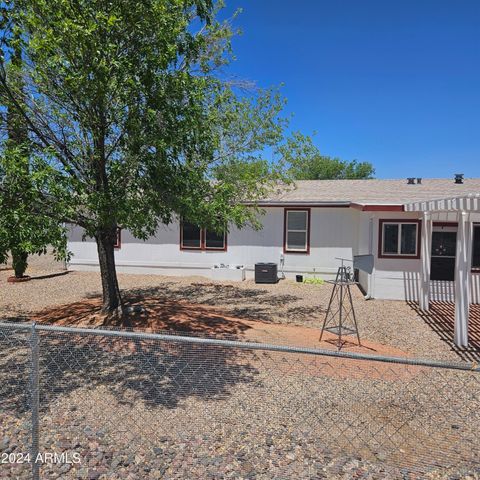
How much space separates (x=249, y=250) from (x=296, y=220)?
2.11 metres

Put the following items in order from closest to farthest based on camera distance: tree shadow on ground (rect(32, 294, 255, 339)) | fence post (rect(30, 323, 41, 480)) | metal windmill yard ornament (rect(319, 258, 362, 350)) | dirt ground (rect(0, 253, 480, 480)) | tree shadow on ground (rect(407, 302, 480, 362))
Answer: fence post (rect(30, 323, 41, 480)) → dirt ground (rect(0, 253, 480, 480)) → tree shadow on ground (rect(407, 302, 480, 362)) → metal windmill yard ornament (rect(319, 258, 362, 350)) → tree shadow on ground (rect(32, 294, 255, 339))

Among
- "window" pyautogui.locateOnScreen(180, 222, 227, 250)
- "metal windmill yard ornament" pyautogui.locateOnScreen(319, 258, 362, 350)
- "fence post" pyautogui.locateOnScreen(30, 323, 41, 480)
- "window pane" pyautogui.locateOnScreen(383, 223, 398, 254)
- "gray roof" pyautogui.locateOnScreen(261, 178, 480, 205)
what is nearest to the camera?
"fence post" pyautogui.locateOnScreen(30, 323, 41, 480)

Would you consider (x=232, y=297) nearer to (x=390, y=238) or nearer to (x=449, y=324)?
(x=390, y=238)

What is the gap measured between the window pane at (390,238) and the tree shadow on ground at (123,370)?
23.1ft

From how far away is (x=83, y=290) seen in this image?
13680 millimetres

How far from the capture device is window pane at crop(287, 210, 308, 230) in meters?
16.3

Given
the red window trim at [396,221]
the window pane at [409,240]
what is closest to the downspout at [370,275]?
the red window trim at [396,221]

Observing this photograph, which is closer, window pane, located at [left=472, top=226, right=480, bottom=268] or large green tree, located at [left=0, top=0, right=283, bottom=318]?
large green tree, located at [left=0, top=0, right=283, bottom=318]

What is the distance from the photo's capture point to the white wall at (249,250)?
15969 mm

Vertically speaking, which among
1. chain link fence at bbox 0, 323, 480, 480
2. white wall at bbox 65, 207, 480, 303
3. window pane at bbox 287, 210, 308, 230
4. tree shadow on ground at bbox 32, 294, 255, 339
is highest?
window pane at bbox 287, 210, 308, 230

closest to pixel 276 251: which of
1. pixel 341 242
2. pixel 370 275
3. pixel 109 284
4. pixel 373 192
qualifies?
pixel 341 242

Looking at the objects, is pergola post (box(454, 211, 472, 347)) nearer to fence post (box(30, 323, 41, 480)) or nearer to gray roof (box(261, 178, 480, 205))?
gray roof (box(261, 178, 480, 205))

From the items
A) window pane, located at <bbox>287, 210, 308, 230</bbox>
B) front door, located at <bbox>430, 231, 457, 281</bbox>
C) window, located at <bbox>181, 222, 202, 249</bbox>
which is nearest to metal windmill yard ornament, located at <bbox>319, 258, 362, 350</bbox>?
front door, located at <bbox>430, 231, 457, 281</bbox>

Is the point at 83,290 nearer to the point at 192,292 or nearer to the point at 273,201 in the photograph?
the point at 192,292
